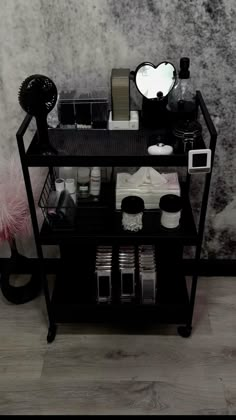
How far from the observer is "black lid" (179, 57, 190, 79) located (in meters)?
1.62

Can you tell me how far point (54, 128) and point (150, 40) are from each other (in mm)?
500

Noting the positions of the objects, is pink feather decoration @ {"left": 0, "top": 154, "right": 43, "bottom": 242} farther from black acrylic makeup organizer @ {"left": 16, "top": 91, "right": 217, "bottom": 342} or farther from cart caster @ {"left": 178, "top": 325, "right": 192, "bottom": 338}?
cart caster @ {"left": 178, "top": 325, "right": 192, "bottom": 338}

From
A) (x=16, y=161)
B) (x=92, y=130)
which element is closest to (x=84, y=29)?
(x=92, y=130)

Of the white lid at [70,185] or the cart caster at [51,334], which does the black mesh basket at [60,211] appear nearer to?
the white lid at [70,185]

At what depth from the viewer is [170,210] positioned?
1693mm

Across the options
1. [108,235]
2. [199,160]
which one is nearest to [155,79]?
[199,160]

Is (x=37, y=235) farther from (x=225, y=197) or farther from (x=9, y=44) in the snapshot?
(x=225, y=197)

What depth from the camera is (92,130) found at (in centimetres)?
173

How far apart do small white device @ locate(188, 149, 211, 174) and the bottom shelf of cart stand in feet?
2.27

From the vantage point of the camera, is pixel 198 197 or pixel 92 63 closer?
pixel 92 63

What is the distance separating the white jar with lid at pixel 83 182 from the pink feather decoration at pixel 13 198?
196mm

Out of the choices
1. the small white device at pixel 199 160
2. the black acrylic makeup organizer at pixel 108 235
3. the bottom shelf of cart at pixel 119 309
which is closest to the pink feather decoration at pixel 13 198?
the black acrylic makeup organizer at pixel 108 235

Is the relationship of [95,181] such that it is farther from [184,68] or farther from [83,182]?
[184,68]

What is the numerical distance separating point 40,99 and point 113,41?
1.40 ft
